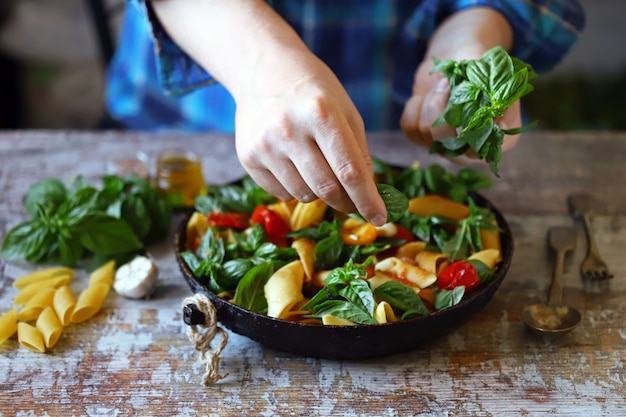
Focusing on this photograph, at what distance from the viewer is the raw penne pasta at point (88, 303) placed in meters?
1.10

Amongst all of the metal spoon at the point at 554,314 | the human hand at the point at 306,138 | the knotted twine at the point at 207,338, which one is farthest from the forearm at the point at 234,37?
the metal spoon at the point at 554,314

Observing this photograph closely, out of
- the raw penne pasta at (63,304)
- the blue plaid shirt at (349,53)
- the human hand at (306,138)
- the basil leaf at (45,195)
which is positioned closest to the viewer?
the human hand at (306,138)

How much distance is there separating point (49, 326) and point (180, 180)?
441mm

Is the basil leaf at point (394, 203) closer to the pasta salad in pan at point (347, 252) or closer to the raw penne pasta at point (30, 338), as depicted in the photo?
the pasta salad in pan at point (347, 252)

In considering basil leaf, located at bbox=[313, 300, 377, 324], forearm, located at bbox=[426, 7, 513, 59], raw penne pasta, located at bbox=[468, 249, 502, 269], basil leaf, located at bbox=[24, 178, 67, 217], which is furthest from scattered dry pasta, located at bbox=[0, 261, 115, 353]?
forearm, located at bbox=[426, 7, 513, 59]

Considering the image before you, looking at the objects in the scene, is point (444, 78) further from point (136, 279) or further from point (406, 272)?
point (136, 279)

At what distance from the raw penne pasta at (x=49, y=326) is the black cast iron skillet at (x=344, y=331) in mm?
228

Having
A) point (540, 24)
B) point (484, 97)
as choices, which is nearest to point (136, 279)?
point (484, 97)

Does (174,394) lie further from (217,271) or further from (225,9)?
(225,9)

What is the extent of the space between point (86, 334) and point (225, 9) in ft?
1.83

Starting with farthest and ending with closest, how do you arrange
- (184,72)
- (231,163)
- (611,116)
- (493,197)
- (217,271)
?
(611,116)
(231,163)
(493,197)
(184,72)
(217,271)

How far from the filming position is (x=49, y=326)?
41.4 inches

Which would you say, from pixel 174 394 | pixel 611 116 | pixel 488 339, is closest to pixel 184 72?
pixel 174 394

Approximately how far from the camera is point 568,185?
1512 mm
